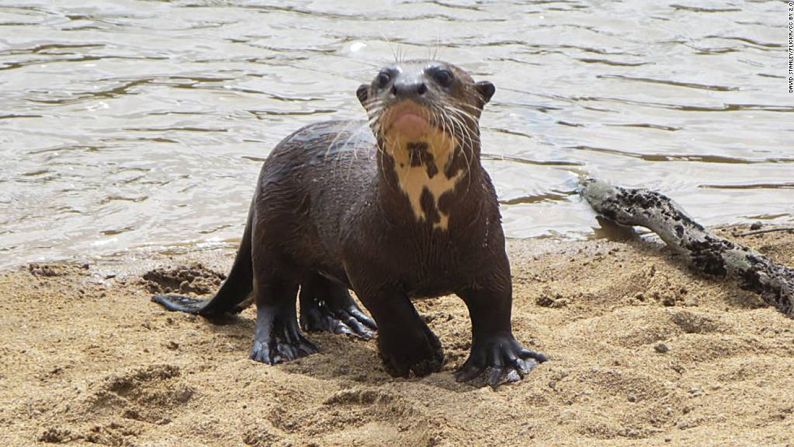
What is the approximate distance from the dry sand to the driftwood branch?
7 cm

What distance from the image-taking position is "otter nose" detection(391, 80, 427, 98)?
3.51 metres

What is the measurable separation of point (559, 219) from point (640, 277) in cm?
138

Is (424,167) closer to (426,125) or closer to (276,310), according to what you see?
(426,125)

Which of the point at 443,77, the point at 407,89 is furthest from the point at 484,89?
the point at 407,89

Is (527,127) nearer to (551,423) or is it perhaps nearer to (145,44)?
(145,44)

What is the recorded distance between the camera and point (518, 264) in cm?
564

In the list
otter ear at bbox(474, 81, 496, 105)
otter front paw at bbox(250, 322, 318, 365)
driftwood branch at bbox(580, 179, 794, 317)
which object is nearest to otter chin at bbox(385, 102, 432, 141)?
otter ear at bbox(474, 81, 496, 105)

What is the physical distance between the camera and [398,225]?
12.9ft

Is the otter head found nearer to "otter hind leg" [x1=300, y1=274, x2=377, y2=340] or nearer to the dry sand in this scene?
the dry sand

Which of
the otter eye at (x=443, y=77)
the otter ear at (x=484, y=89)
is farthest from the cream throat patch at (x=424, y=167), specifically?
the otter ear at (x=484, y=89)

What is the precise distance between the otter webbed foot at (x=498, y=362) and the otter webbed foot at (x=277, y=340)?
63cm

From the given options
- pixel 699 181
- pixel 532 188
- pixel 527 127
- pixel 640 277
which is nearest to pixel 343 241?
pixel 640 277

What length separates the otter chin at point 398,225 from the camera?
3.72m

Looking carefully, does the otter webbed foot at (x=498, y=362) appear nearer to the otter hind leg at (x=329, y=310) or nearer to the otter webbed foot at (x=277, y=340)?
the otter webbed foot at (x=277, y=340)
